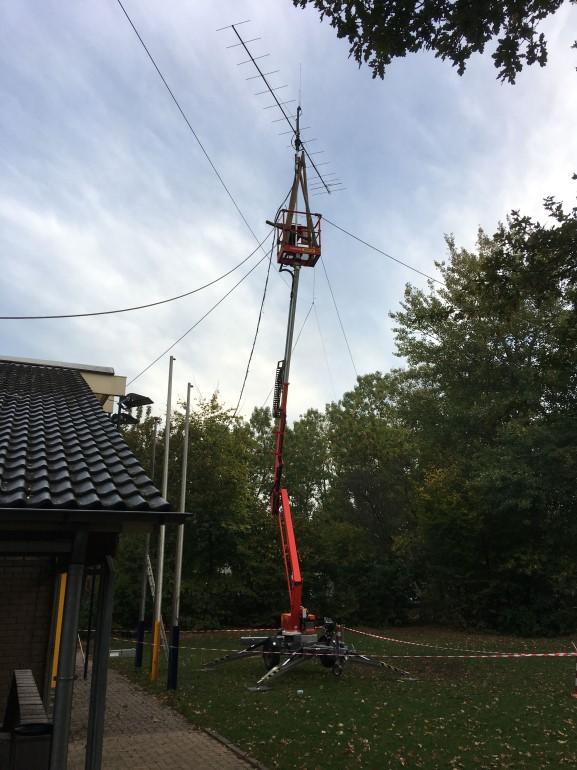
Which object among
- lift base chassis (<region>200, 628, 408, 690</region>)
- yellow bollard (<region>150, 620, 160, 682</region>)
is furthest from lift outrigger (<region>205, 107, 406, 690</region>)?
yellow bollard (<region>150, 620, 160, 682</region>)

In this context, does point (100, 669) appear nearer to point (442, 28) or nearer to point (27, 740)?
point (27, 740)

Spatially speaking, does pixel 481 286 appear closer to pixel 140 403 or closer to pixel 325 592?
pixel 140 403

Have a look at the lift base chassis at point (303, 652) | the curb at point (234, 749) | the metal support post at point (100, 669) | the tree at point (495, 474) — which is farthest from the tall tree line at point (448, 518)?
the metal support post at point (100, 669)

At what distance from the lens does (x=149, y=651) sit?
17.1m

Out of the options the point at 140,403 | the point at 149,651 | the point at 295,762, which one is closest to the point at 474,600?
the point at 149,651

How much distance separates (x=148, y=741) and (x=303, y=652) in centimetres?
515

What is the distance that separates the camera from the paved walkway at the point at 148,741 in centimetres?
727

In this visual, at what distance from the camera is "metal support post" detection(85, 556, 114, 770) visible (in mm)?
4914

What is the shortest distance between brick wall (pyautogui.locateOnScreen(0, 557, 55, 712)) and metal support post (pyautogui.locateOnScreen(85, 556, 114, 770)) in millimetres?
4425

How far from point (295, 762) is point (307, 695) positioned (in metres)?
3.88

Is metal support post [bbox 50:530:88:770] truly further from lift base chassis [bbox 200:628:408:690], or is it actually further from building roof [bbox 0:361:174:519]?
lift base chassis [bbox 200:628:408:690]

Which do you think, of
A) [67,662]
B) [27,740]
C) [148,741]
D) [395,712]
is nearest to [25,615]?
[148,741]

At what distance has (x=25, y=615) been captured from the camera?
927 centimetres

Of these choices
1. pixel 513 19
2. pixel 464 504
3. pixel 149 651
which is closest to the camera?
pixel 513 19
